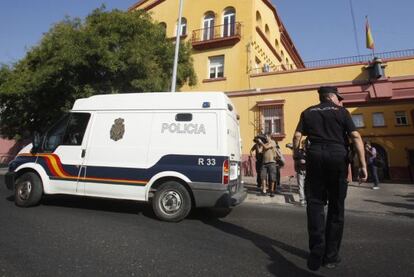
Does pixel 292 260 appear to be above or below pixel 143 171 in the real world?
below

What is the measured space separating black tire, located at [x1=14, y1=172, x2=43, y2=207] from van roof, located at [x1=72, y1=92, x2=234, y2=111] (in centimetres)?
178

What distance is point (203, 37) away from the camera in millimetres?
18984

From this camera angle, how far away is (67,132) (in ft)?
21.8

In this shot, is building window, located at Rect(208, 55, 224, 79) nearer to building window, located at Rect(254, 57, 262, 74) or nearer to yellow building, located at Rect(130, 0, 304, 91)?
yellow building, located at Rect(130, 0, 304, 91)

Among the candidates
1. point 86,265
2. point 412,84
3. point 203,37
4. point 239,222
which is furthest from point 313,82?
point 86,265

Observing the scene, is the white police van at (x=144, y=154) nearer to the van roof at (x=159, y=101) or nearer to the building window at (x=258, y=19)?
the van roof at (x=159, y=101)

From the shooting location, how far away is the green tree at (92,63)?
11.7m

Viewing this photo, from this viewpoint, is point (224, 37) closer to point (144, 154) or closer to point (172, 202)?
point (144, 154)

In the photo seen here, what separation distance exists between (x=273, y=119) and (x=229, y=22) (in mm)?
7043

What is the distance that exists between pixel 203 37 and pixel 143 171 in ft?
48.6

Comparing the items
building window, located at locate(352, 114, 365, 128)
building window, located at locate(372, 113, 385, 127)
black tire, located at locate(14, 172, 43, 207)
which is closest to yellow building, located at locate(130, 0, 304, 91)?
building window, located at locate(352, 114, 365, 128)

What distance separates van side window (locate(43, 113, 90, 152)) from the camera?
257 inches

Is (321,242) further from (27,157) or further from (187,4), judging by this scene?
(187,4)

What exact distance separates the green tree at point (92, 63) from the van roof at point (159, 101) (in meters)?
5.60
